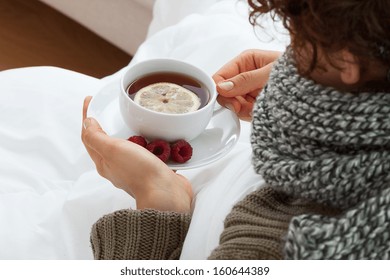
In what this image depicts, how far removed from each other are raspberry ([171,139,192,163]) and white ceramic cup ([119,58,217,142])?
0.01 m

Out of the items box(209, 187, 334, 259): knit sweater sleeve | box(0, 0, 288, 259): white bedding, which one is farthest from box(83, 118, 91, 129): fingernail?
box(209, 187, 334, 259): knit sweater sleeve

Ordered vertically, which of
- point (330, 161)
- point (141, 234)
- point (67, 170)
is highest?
point (330, 161)

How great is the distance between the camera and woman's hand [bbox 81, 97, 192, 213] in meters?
0.79

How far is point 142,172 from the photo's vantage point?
806mm

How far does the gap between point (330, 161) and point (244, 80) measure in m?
0.31

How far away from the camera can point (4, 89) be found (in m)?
1.03

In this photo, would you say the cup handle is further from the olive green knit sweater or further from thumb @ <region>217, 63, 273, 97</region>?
the olive green knit sweater

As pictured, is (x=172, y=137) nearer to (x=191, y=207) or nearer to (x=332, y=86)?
→ (x=191, y=207)

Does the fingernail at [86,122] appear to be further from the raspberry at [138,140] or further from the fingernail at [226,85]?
the fingernail at [226,85]

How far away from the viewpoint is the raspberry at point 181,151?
807 millimetres

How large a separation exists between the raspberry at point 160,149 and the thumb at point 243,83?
0.43 feet

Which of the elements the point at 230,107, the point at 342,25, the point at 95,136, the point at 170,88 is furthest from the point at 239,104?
the point at 342,25

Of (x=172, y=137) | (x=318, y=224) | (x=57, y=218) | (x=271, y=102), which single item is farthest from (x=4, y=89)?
(x=318, y=224)

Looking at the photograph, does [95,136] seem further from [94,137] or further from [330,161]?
[330,161]
